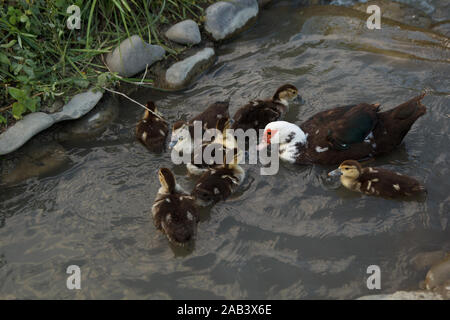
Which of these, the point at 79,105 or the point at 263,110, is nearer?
the point at 263,110

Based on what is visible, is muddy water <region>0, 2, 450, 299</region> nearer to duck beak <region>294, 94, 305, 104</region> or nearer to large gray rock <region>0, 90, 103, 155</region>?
duck beak <region>294, 94, 305, 104</region>

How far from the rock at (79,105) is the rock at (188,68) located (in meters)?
0.99

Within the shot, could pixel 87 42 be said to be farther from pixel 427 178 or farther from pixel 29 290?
pixel 427 178

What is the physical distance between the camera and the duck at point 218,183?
4.26 metres

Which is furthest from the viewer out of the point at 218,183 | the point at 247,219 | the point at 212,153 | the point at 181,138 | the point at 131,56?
the point at 131,56

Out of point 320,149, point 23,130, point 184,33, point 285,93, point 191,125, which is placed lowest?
point 320,149

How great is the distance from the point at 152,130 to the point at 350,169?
7.25ft

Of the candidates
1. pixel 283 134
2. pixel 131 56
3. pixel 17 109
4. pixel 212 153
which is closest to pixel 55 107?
pixel 17 109

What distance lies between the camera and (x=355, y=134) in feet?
14.8

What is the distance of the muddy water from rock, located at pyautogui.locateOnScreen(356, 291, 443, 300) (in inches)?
5.0

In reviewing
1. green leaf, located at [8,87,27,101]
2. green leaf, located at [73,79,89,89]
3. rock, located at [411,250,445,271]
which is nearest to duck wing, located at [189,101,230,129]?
green leaf, located at [73,79,89,89]

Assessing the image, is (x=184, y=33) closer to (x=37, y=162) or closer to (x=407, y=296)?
(x=37, y=162)

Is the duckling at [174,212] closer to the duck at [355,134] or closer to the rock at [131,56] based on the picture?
the duck at [355,134]

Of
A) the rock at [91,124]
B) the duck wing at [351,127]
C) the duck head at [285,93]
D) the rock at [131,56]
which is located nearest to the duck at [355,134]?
the duck wing at [351,127]
